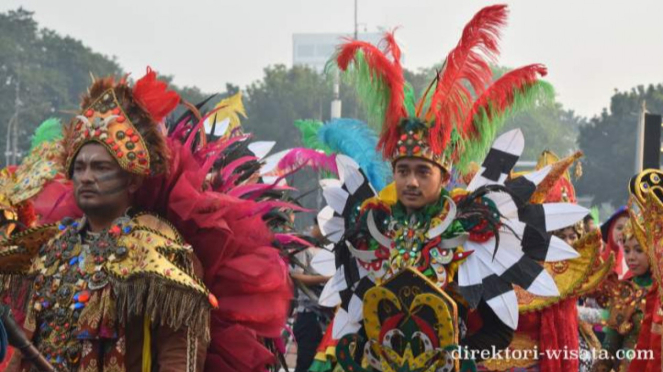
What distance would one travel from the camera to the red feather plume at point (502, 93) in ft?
22.2

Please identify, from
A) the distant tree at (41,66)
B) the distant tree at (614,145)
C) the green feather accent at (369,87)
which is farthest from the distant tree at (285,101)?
the green feather accent at (369,87)

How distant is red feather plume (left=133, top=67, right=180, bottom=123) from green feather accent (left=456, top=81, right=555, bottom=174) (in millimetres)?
2113

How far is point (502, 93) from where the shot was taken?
678 centimetres

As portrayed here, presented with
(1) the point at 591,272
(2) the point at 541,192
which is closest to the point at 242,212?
(2) the point at 541,192

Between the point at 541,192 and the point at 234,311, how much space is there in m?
2.94

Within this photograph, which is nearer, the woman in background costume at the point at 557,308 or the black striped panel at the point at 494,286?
the black striped panel at the point at 494,286

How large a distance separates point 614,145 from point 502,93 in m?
39.4

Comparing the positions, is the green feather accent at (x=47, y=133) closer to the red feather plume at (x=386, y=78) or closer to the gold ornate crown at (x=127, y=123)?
the red feather plume at (x=386, y=78)

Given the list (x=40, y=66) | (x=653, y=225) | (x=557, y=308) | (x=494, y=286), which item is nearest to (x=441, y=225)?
(x=494, y=286)

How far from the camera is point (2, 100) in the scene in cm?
5016

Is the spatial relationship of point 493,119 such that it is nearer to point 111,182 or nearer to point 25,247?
point 111,182

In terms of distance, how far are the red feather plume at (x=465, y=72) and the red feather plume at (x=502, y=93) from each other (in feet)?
0.18

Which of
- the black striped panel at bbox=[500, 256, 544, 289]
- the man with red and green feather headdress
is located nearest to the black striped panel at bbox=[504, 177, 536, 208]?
the man with red and green feather headdress

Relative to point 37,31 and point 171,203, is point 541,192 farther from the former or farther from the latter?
point 37,31
